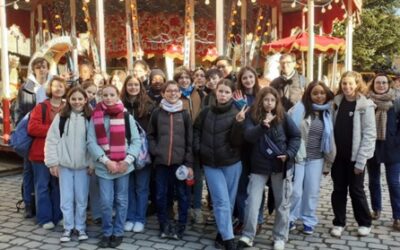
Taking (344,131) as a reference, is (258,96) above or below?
above

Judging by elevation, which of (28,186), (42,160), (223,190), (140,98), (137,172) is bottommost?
(28,186)

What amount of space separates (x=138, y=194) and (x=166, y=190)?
1.35ft

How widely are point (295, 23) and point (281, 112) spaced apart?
38.3 feet

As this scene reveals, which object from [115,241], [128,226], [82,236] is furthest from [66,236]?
[128,226]

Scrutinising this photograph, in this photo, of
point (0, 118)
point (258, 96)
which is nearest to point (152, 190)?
point (258, 96)

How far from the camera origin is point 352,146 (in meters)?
4.80

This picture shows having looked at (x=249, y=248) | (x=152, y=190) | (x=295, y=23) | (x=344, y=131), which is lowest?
(x=249, y=248)

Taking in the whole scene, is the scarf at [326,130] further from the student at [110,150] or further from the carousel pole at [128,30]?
the carousel pole at [128,30]

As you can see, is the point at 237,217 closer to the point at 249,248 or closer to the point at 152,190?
the point at 249,248

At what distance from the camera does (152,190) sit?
18.2ft

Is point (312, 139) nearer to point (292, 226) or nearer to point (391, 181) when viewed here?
point (292, 226)

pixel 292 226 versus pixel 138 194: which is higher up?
pixel 138 194

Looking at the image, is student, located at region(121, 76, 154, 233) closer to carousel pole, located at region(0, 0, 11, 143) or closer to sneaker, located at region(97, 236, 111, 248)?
sneaker, located at region(97, 236, 111, 248)

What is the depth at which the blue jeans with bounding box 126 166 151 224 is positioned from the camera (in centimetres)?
507
